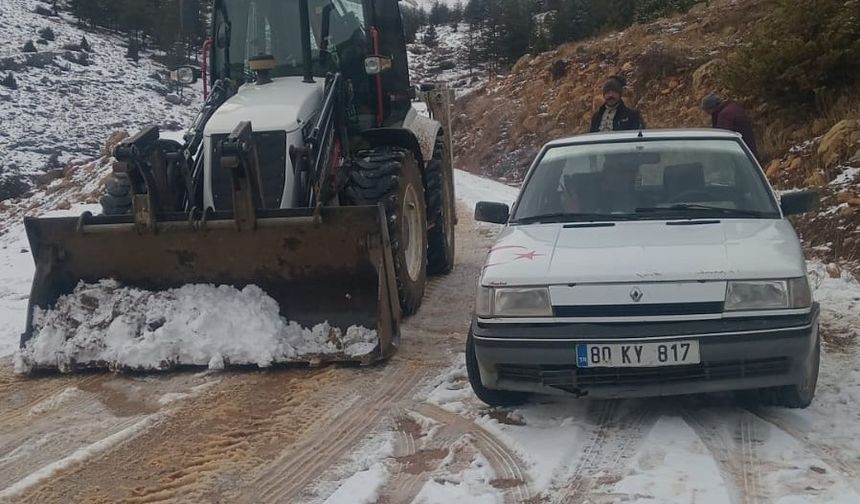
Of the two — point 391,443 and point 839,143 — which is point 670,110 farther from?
point 391,443

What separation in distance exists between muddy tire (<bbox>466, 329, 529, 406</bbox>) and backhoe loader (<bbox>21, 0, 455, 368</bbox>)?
3.89 ft

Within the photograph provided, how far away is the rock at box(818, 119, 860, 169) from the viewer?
9922 millimetres

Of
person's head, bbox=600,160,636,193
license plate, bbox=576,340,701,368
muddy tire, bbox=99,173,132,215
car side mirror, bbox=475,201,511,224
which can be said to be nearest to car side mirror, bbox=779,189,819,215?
person's head, bbox=600,160,636,193

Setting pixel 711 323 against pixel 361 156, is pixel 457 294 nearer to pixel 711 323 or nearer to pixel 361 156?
pixel 361 156

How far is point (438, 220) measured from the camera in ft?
27.7

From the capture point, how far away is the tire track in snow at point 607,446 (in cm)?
370

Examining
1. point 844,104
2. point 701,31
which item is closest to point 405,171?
point 844,104

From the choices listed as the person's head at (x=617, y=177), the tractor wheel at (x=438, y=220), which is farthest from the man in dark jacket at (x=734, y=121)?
the person's head at (x=617, y=177)

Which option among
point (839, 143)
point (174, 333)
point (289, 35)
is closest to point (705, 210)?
point (174, 333)

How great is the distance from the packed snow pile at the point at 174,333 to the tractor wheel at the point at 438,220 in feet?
8.78

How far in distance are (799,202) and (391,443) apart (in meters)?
2.78

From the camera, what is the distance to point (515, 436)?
4.34 meters

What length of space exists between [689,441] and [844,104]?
8.69 metres

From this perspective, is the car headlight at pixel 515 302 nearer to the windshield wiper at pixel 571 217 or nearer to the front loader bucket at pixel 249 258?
the windshield wiper at pixel 571 217
